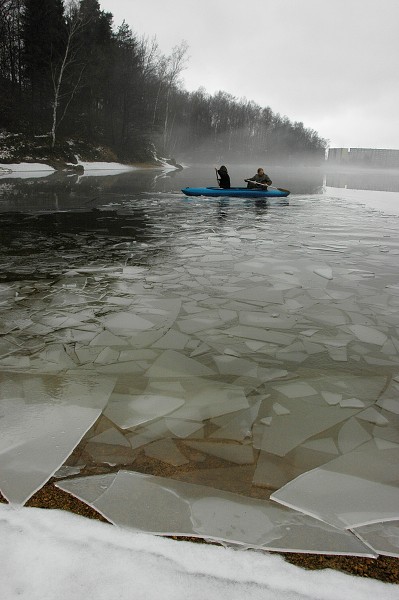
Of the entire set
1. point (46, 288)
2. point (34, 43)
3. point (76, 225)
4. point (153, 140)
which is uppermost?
point (34, 43)

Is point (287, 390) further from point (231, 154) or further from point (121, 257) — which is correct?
point (231, 154)

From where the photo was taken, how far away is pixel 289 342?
3766 mm

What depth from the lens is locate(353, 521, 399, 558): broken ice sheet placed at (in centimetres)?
172

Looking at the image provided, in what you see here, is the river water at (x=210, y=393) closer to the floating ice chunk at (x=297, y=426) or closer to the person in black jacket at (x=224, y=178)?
the floating ice chunk at (x=297, y=426)

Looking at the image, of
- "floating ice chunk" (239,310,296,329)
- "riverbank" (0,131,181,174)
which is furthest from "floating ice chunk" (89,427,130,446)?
"riverbank" (0,131,181,174)

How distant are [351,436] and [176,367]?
1.42m

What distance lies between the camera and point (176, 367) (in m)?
3.28

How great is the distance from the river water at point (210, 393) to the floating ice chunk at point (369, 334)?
0.02 metres

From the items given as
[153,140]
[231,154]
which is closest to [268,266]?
[153,140]

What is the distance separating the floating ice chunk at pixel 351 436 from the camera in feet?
7.95

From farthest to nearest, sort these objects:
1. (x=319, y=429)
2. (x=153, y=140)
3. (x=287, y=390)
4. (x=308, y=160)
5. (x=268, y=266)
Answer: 1. (x=308, y=160)
2. (x=153, y=140)
3. (x=268, y=266)
4. (x=287, y=390)
5. (x=319, y=429)

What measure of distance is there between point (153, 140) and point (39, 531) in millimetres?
54102

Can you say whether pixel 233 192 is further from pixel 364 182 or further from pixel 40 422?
pixel 364 182

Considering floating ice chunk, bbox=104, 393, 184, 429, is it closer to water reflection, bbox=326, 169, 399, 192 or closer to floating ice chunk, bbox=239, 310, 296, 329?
floating ice chunk, bbox=239, 310, 296, 329
